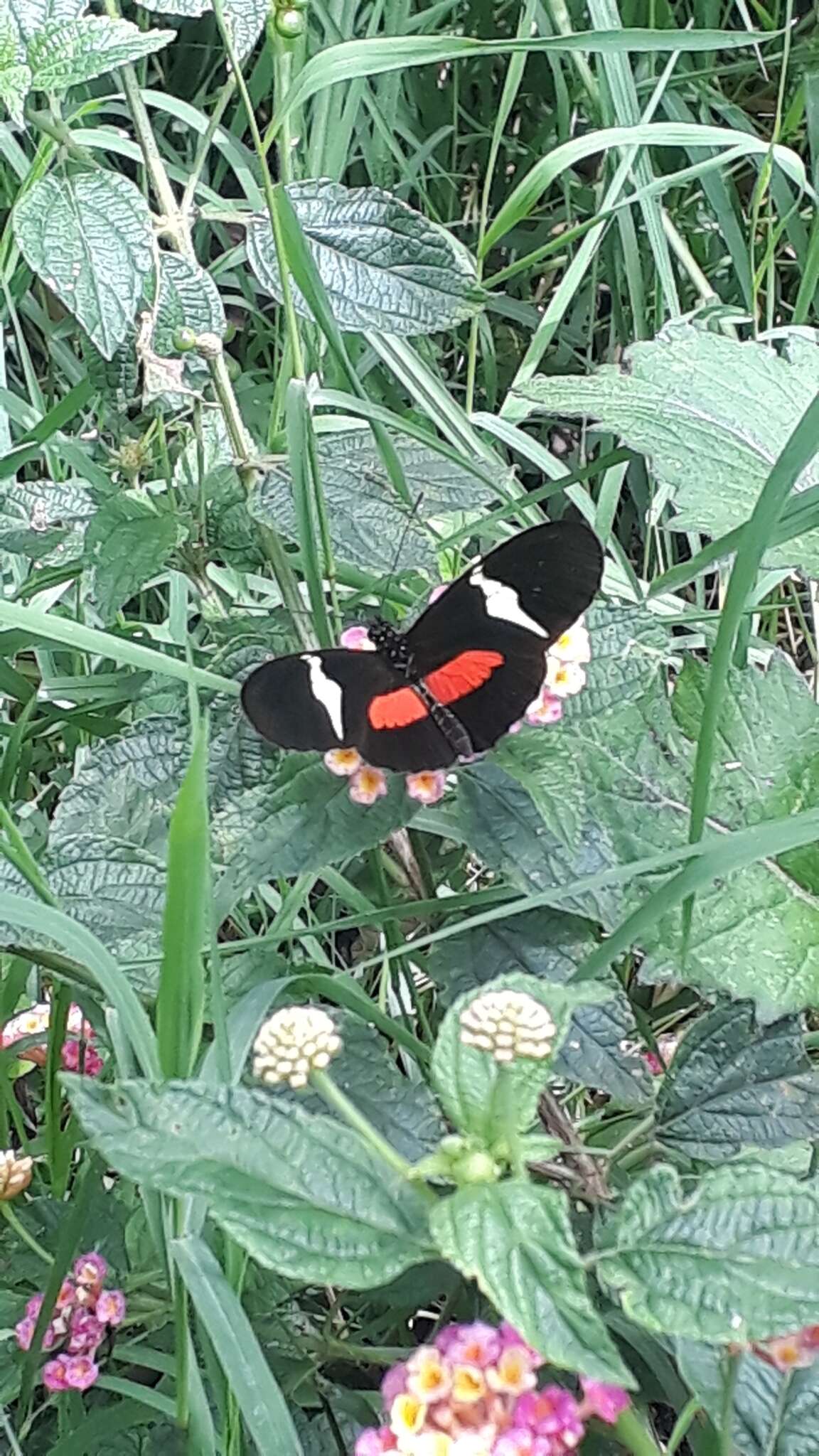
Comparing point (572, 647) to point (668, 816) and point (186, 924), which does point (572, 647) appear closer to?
point (668, 816)

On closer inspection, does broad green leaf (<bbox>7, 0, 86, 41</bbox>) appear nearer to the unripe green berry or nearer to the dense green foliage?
the dense green foliage

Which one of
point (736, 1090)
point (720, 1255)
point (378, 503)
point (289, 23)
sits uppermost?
point (289, 23)

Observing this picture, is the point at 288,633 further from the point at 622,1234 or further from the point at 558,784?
the point at 622,1234

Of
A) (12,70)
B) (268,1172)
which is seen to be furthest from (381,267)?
(268,1172)

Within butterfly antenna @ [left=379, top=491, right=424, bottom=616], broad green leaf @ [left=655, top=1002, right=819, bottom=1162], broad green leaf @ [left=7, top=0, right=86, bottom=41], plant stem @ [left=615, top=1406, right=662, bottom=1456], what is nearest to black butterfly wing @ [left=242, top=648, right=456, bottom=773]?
butterfly antenna @ [left=379, top=491, right=424, bottom=616]

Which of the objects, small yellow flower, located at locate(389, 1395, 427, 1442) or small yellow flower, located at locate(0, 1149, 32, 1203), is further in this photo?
small yellow flower, located at locate(0, 1149, 32, 1203)

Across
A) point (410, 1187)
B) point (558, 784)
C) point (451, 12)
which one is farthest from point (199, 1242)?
point (451, 12)

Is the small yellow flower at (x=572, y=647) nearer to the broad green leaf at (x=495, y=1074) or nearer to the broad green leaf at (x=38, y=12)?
the broad green leaf at (x=495, y=1074)
